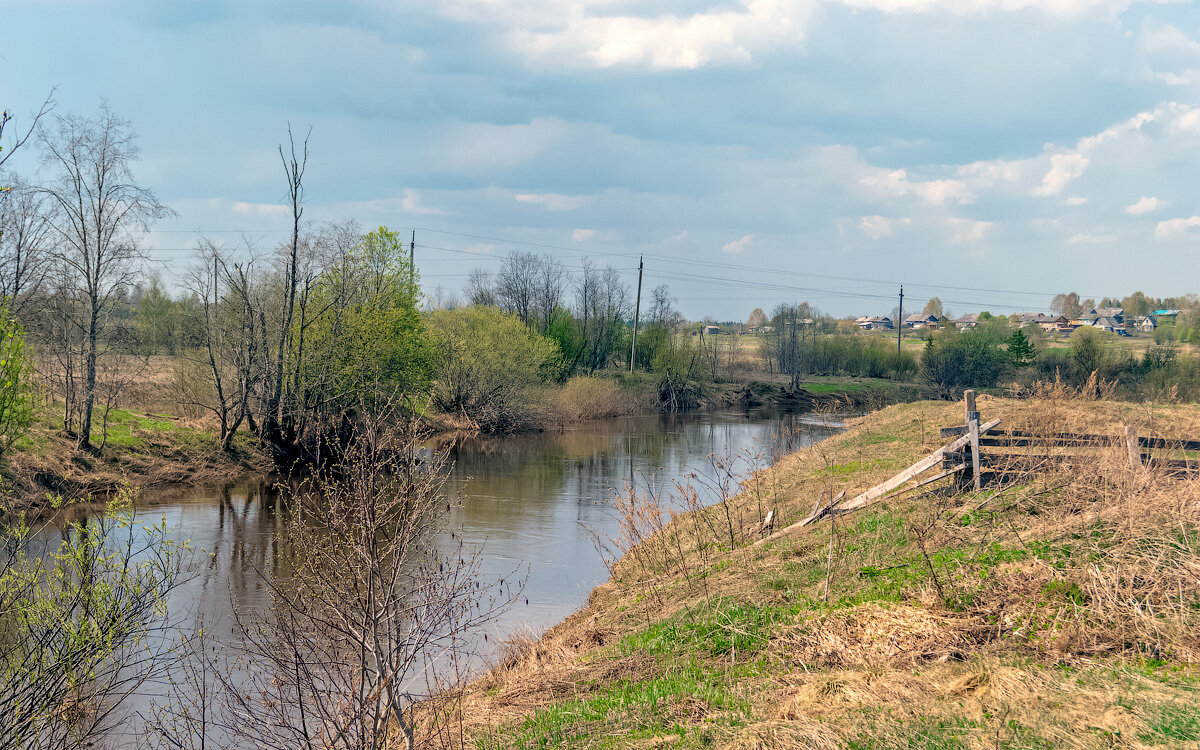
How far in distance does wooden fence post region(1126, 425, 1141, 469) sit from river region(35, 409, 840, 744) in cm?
616

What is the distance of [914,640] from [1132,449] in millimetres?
5863

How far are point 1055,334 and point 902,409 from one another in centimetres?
6974

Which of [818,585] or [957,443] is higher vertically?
[957,443]

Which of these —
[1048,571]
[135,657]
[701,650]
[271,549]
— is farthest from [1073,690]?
[271,549]

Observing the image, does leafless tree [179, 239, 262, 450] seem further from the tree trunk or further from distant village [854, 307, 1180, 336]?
distant village [854, 307, 1180, 336]

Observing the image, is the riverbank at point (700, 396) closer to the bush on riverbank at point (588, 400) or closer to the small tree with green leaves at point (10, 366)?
the bush on riverbank at point (588, 400)

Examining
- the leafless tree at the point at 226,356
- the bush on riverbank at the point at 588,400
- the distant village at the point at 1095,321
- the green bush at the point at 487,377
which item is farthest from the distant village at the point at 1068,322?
the leafless tree at the point at 226,356

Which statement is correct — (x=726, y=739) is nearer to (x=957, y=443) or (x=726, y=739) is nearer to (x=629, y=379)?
(x=957, y=443)

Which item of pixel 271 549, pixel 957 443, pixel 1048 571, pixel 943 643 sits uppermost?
pixel 957 443

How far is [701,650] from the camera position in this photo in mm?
8414

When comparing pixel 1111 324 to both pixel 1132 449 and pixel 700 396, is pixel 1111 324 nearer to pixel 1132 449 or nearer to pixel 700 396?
pixel 700 396

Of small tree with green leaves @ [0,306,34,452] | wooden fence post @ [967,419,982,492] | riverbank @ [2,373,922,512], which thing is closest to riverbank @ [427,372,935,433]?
riverbank @ [2,373,922,512]

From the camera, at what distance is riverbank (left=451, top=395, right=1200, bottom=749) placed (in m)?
5.55

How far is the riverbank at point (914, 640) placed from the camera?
5555 millimetres
